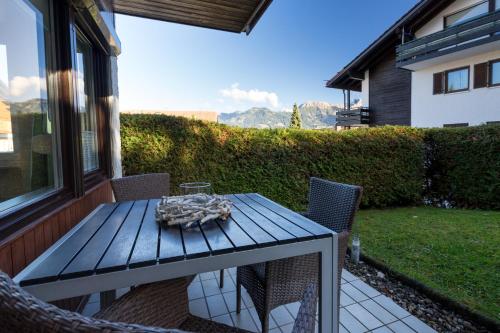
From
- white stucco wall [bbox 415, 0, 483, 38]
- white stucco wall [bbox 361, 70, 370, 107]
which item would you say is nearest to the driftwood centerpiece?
white stucco wall [bbox 415, 0, 483, 38]

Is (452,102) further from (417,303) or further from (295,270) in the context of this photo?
(295,270)

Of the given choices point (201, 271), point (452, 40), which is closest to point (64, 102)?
point (201, 271)

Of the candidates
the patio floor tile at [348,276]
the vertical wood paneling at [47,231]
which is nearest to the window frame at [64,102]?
the vertical wood paneling at [47,231]

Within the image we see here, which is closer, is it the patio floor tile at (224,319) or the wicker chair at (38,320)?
the wicker chair at (38,320)

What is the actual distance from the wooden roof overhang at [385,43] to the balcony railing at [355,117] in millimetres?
1472

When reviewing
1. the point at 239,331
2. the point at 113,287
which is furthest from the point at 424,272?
the point at 113,287

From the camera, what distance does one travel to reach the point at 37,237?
1.30 m

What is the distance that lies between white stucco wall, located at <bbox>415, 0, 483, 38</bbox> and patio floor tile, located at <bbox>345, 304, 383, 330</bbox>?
34.1 ft

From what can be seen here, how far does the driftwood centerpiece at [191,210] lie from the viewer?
1.36 meters

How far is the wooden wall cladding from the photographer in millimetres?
1081

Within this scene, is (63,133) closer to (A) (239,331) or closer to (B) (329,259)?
(A) (239,331)

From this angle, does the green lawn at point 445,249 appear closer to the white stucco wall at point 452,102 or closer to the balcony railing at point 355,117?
the white stucco wall at point 452,102

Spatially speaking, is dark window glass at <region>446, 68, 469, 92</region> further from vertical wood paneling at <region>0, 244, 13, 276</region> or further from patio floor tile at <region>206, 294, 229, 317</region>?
vertical wood paneling at <region>0, 244, 13, 276</region>

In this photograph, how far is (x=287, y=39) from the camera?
21656 mm
